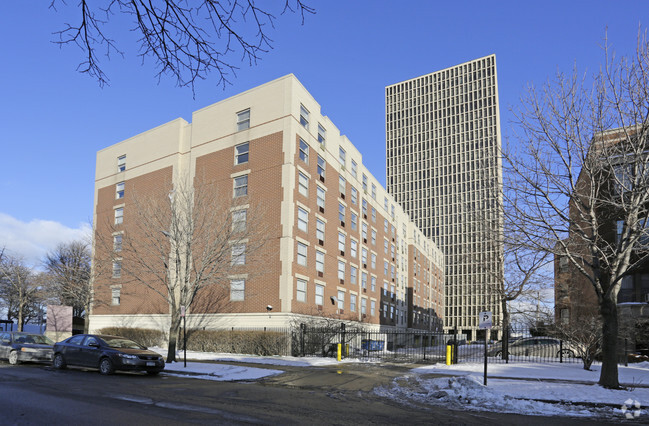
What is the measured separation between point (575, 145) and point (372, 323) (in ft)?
124

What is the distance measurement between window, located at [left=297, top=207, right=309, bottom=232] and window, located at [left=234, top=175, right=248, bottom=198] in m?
4.25

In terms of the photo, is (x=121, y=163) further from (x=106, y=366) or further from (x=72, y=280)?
(x=106, y=366)

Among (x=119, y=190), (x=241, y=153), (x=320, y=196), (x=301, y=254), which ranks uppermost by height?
(x=241, y=153)

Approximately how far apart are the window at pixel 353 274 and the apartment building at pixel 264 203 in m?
0.10

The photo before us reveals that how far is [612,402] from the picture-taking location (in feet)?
39.1

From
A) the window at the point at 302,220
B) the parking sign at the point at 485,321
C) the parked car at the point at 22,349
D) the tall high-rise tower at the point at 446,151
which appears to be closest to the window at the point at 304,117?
the window at the point at 302,220

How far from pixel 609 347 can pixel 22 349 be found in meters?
21.1

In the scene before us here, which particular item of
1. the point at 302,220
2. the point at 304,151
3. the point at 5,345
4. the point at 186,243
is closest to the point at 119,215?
the point at 302,220

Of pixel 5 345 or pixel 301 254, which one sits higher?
pixel 301 254

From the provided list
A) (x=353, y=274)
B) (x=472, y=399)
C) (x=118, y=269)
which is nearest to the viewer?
(x=472, y=399)

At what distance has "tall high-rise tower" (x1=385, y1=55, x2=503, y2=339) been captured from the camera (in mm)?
126938

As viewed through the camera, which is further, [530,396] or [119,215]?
[119,215]

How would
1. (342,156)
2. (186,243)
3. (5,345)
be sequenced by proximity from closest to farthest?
(5,345)
(186,243)
(342,156)

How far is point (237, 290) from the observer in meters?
34.5
